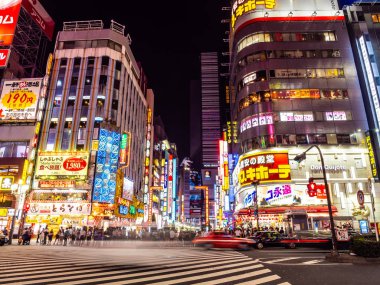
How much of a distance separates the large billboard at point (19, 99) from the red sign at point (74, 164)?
904 centimetres

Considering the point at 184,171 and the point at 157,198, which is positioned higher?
the point at 184,171

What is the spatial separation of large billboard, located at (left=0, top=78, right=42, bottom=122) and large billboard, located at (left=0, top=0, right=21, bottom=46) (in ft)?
20.9

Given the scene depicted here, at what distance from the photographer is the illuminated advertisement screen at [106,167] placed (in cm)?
4199

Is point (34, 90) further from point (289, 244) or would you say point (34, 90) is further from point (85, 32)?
point (289, 244)

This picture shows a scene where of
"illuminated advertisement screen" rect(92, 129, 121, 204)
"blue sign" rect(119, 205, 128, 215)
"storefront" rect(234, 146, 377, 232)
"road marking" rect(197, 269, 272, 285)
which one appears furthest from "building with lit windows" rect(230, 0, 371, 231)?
"road marking" rect(197, 269, 272, 285)

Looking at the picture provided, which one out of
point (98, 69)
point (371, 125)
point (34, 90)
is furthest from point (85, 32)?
point (371, 125)

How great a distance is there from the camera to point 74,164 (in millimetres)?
41562

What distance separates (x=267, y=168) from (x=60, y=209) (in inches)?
1202

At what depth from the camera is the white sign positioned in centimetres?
4066

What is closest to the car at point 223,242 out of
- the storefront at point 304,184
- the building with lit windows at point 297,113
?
the building with lit windows at point 297,113

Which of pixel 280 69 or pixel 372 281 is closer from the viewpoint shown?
pixel 372 281

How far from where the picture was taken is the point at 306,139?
39156 mm

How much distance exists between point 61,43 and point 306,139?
161ft

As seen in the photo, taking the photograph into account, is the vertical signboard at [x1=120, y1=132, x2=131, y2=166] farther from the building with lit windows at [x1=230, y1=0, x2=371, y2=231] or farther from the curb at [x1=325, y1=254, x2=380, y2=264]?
the curb at [x1=325, y1=254, x2=380, y2=264]
